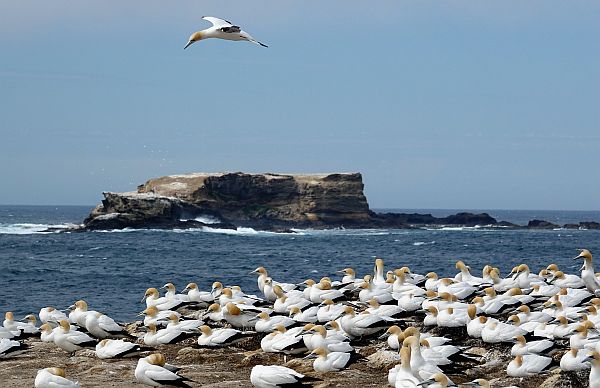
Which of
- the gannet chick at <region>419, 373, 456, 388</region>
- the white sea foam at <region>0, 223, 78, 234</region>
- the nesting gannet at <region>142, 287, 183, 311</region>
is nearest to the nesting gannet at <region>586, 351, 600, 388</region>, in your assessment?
the gannet chick at <region>419, 373, 456, 388</region>

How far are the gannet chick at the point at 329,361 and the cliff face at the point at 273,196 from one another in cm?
7810

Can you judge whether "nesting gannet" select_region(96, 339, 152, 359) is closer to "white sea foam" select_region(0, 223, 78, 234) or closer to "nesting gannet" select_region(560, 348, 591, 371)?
"nesting gannet" select_region(560, 348, 591, 371)

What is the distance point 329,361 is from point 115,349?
10.0 feet

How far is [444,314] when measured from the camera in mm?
14109

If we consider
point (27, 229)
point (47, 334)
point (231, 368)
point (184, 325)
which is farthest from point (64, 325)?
point (27, 229)

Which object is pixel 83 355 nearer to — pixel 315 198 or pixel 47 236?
pixel 47 236

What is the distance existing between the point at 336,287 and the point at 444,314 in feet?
15.2

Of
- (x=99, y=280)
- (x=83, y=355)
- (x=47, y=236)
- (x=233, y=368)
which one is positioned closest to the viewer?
(x=233, y=368)

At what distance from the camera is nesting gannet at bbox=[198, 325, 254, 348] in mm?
14180

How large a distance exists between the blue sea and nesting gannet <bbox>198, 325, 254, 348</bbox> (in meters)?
11.6

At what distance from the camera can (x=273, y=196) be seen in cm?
9750

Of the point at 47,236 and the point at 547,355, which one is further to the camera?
the point at 47,236

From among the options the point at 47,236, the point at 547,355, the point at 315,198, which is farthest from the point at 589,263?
the point at 315,198

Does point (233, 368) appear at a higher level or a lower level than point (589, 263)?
lower
